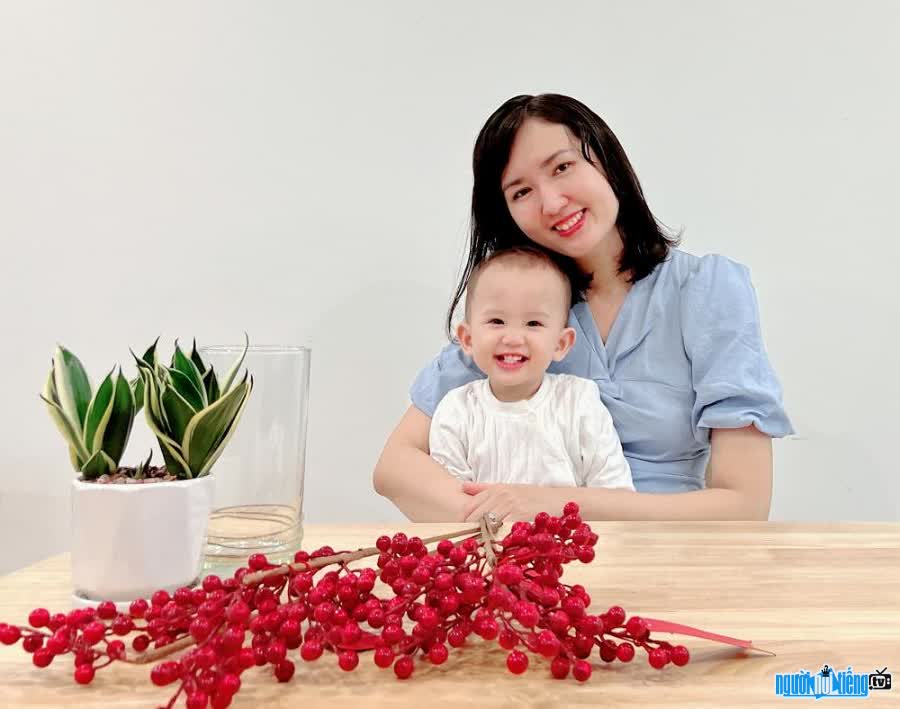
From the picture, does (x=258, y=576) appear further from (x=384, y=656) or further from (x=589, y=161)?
(x=589, y=161)

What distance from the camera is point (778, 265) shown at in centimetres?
220

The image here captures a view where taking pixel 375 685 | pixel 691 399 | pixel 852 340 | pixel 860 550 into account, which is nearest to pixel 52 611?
pixel 375 685

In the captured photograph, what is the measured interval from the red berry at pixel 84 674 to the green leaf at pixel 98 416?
0.18m

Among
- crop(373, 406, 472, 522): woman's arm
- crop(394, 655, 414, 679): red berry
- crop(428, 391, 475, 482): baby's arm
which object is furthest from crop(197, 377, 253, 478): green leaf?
crop(428, 391, 475, 482): baby's arm

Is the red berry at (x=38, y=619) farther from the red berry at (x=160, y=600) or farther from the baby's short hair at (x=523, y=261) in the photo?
the baby's short hair at (x=523, y=261)

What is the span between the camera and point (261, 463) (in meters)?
0.67

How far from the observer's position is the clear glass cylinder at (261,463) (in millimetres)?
659

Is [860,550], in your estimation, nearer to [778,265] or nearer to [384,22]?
[778,265]

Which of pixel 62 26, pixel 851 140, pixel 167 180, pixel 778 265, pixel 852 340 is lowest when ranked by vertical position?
pixel 852 340

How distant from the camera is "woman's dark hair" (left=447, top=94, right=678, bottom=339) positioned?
1616 millimetres

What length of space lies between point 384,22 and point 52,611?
196 centimetres

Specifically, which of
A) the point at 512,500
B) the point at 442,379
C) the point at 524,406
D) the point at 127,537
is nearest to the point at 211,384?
the point at 127,537

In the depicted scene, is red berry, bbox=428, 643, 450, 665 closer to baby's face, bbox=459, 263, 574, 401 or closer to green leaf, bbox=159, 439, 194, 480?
green leaf, bbox=159, 439, 194, 480

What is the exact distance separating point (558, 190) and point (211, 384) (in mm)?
1072
